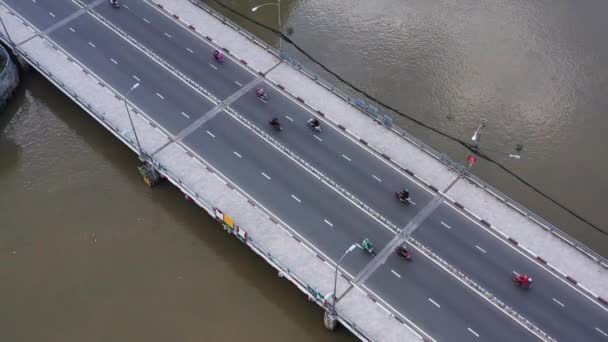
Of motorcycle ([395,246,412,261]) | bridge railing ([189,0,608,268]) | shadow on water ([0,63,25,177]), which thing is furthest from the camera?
shadow on water ([0,63,25,177])

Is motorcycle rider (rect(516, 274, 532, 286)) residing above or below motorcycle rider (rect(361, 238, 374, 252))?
above

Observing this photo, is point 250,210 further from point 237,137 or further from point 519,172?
point 519,172

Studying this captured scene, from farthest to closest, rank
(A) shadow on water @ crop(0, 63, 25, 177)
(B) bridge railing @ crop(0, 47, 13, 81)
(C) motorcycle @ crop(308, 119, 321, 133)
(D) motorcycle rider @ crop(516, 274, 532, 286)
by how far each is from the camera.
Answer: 1. (B) bridge railing @ crop(0, 47, 13, 81)
2. (A) shadow on water @ crop(0, 63, 25, 177)
3. (C) motorcycle @ crop(308, 119, 321, 133)
4. (D) motorcycle rider @ crop(516, 274, 532, 286)

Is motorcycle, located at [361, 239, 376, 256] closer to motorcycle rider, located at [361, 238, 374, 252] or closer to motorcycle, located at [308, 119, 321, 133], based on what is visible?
motorcycle rider, located at [361, 238, 374, 252]

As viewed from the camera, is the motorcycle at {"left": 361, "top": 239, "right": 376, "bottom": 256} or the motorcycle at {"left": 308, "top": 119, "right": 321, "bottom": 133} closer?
the motorcycle at {"left": 361, "top": 239, "right": 376, "bottom": 256}

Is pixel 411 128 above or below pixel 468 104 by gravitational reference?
below

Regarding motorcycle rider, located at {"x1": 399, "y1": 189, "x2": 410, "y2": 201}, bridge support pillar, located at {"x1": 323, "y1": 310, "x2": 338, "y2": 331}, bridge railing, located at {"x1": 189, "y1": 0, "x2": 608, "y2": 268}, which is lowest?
bridge support pillar, located at {"x1": 323, "y1": 310, "x2": 338, "y2": 331}

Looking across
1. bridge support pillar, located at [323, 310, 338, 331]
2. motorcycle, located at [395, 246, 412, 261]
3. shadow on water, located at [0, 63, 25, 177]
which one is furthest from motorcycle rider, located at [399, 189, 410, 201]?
shadow on water, located at [0, 63, 25, 177]

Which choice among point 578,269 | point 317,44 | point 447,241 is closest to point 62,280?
point 447,241
